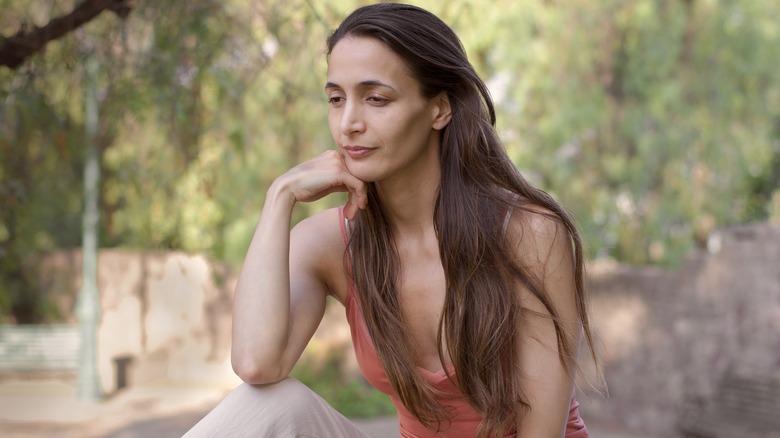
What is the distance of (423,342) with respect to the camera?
2564 millimetres

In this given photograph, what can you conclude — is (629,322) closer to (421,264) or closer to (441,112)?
(421,264)

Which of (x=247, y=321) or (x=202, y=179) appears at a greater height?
(x=202, y=179)

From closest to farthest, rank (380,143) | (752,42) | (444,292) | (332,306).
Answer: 1. (380,143)
2. (444,292)
3. (752,42)
4. (332,306)

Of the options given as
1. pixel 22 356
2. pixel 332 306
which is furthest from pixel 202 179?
pixel 22 356

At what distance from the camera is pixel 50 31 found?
4164mm

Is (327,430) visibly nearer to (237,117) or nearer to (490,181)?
(490,181)

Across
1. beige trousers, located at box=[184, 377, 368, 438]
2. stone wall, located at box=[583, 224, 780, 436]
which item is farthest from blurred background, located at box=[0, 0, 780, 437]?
beige trousers, located at box=[184, 377, 368, 438]

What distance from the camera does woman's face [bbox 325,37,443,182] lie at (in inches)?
90.5

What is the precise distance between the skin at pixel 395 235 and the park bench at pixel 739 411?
587 cm

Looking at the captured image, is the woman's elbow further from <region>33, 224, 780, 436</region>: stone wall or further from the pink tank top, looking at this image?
<region>33, 224, 780, 436</region>: stone wall

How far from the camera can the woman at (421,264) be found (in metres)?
2.31

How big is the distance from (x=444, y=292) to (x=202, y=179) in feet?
10.7

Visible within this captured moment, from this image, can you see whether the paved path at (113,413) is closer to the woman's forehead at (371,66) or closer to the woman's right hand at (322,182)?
the woman's right hand at (322,182)

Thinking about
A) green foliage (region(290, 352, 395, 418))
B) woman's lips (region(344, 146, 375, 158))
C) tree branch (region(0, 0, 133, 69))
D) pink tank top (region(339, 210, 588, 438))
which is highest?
tree branch (region(0, 0, 133, 69))
